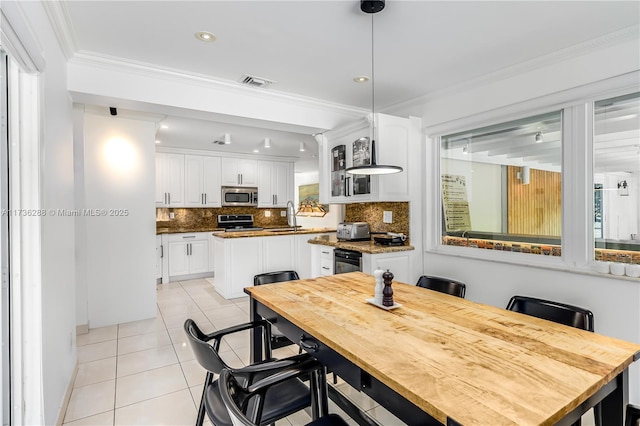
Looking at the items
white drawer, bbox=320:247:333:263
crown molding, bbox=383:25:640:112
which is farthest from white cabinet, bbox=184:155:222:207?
crown molding, bbox=383:25:640:112

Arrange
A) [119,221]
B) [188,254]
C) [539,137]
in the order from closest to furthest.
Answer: [539,137] → [119,221] → [188,254]

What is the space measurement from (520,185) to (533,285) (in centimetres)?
89

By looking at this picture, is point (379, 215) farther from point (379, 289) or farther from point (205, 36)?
point (205, 36)

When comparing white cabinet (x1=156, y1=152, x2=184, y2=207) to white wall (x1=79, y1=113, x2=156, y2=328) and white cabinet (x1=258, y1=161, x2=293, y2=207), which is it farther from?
white wall (x1=79, y1=113, x2=156, y2=328)

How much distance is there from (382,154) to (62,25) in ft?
9.03

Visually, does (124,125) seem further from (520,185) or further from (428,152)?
(520,185)

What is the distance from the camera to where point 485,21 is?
6.97 feet

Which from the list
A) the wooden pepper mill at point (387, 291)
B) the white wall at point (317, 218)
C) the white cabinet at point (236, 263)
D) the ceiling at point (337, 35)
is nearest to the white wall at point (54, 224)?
the ceiling at point (337, 35)

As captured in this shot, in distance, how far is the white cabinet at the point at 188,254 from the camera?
19.4 feet

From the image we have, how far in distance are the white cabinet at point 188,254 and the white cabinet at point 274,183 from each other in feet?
5.07

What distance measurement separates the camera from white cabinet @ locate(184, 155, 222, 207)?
6396mm

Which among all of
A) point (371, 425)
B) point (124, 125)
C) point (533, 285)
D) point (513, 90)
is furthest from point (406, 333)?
point (124, 125)

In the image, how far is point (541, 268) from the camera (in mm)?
2705

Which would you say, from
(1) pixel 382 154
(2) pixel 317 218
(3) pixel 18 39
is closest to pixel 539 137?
(1) pixel 382 154
